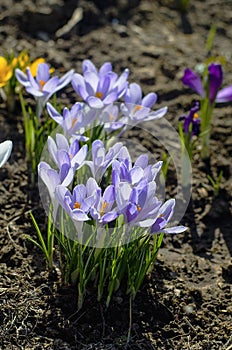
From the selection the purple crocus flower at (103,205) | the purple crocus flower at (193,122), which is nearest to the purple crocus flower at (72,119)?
the purple crocus flower at (103,205)

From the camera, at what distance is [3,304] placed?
233cm

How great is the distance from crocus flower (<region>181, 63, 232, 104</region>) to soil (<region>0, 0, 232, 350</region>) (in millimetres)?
296

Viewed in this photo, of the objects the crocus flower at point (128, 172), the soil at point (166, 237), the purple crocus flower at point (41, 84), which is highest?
the purple crocus flower at point (41, 84)

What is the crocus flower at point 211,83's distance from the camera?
2910mm

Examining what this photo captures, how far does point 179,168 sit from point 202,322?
0.83 meters

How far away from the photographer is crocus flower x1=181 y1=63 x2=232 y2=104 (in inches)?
115

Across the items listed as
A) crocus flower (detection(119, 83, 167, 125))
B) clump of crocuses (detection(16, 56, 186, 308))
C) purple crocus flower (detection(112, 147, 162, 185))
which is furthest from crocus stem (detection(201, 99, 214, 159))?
purple crocus flower (detection(112, 147, 162, 185))

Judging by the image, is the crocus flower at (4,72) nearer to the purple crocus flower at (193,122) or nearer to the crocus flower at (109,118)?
the crocus flower at (109,118)

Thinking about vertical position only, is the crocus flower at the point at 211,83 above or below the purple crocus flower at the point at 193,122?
above

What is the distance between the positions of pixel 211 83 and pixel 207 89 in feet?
0.14

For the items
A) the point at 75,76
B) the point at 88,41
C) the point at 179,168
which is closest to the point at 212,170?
the point at 179,168

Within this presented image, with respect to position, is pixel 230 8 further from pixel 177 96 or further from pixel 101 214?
pixel 101 214

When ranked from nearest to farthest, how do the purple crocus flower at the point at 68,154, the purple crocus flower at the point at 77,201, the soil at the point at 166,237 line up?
1. the purple crocus flower at the point at 77,201
2. the purple crocus flower at the point at 68,154
3. the soil at the point at 166,237

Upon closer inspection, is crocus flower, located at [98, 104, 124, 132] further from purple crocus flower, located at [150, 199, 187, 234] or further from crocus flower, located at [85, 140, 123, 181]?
purple crocus flower, located at [150, 199, 187, 234]
